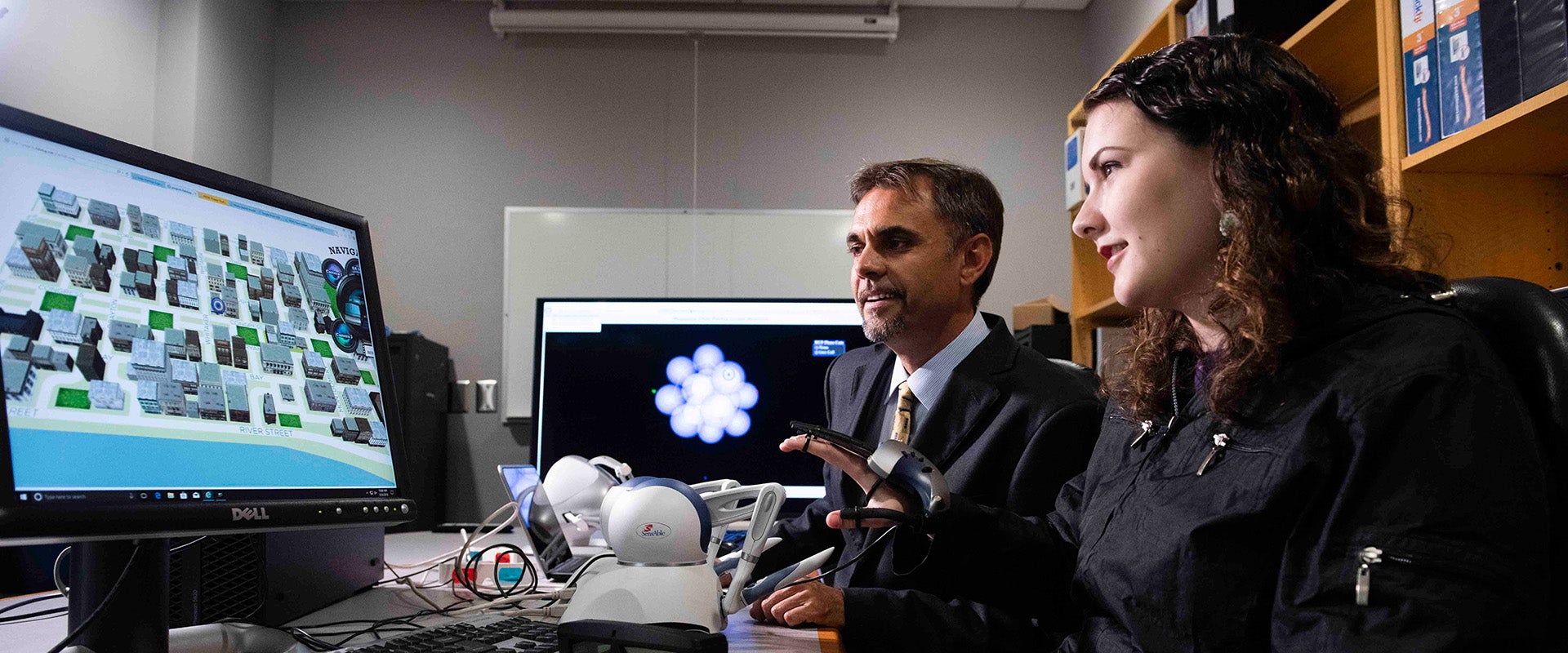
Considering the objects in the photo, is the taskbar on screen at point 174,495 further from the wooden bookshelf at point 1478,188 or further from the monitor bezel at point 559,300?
the wooden bookshelf at point 1478,188

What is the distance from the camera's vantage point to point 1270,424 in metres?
0.88

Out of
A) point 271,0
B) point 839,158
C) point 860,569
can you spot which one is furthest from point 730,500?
point 271,0

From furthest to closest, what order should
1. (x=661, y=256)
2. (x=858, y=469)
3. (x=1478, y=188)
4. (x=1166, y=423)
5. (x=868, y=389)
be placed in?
(x=661, y=256), (x=868, y=389), (x=1478, y=188), (x=858, y=469), (x=1166, y=423)

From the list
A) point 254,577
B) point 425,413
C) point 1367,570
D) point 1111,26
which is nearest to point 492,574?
point 254,577

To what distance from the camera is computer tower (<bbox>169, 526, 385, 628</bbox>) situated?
41.6 inches

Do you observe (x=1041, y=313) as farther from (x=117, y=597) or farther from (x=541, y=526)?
(x=117, y=597)

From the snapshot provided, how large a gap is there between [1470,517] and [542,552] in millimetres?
1333

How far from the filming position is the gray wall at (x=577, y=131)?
4.06 m

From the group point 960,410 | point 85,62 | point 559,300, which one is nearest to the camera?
point 960,410

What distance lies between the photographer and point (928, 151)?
411cm

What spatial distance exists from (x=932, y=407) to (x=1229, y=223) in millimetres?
714

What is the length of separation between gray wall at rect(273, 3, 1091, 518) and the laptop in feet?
8.06

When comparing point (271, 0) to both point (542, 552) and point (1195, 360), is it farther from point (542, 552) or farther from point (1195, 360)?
point (1195, 360)

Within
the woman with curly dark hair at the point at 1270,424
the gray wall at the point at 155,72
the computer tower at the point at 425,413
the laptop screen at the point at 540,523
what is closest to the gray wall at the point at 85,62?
the gray wall at the point at 155,72
